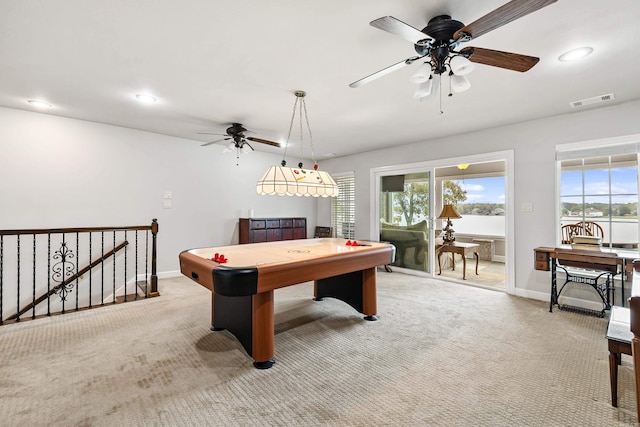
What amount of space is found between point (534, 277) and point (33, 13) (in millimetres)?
5555

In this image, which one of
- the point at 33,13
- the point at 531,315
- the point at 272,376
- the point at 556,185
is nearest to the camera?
the point at 33,13

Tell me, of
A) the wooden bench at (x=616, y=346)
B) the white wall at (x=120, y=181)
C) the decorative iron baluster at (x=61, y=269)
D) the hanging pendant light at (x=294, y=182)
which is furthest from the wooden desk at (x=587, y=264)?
the decorative iron baluster at (x=61, y=269)

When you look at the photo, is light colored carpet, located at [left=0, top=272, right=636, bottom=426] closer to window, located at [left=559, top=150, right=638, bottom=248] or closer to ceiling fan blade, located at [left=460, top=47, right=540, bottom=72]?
window, located at [left=559, top=150, right=638, bottom=248]

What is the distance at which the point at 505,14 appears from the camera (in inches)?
56.2

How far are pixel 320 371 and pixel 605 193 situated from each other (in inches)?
157

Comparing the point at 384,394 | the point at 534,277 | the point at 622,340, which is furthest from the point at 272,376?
the point at 534,277

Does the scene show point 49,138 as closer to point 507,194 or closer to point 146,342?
point 146,342

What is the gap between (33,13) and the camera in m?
1.84

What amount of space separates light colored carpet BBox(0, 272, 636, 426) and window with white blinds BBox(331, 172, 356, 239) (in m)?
3.28

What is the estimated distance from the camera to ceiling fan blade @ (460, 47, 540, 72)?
5.75 ft

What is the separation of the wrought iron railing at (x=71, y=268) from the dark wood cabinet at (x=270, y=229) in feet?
5.15

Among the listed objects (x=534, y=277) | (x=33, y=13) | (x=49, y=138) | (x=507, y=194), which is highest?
(x=33, y=13)

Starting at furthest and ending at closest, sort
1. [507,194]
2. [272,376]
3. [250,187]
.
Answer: [250,187] < [507,194] < [272,376]

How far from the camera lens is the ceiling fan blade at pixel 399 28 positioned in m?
1.42
